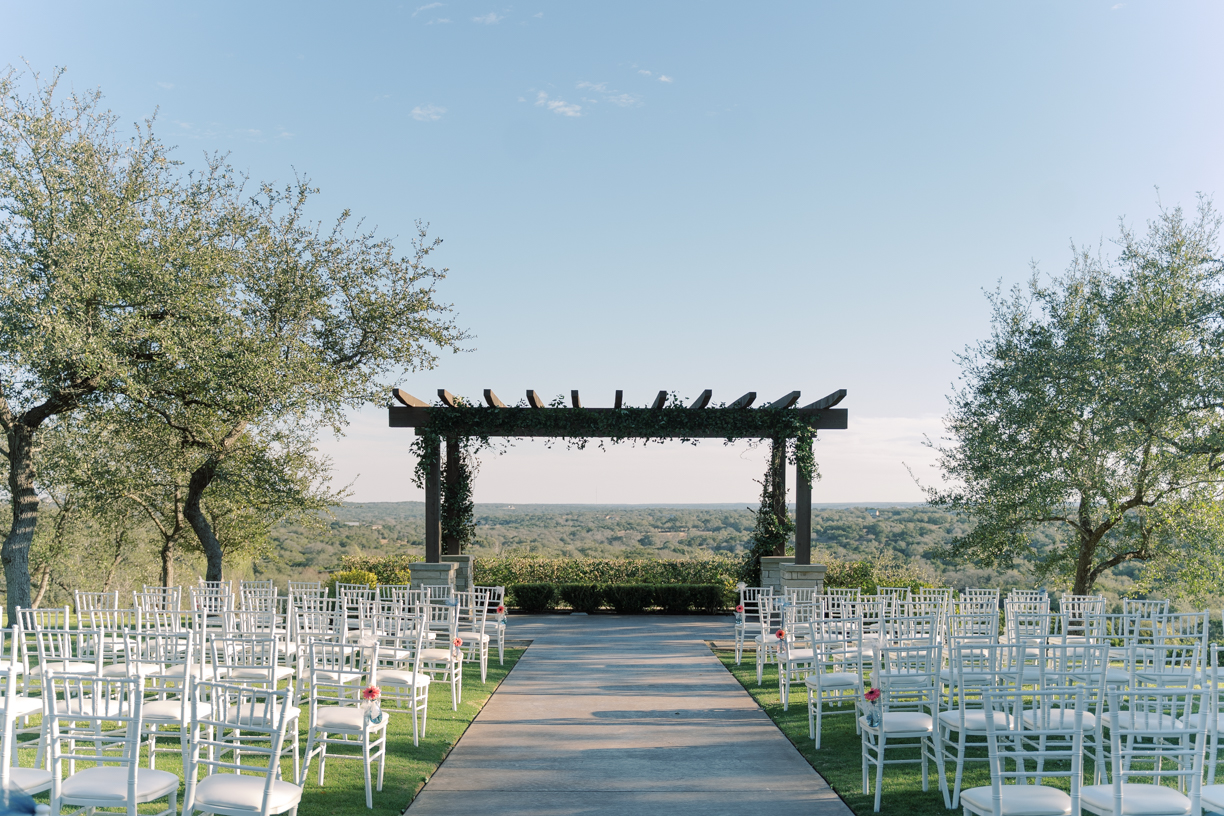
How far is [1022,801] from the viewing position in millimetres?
3543

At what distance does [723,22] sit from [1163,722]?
34.5 feet

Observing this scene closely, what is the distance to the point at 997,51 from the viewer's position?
12.6 metres

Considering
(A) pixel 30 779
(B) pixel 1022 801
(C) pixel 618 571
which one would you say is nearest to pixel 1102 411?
(C) pixel 618 571

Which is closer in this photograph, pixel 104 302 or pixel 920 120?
pixel 104 302

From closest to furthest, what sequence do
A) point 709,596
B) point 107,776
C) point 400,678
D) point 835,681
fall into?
point 107,776 → point 400,678 → point 835,681 → point 709,596

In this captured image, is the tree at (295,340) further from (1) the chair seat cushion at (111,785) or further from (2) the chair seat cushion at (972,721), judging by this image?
(2) the chair seat cushion at (972,721)

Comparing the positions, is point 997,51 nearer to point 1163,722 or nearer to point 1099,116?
point 1099,116

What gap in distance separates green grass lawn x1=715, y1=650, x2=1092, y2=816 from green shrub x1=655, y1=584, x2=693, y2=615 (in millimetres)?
7323

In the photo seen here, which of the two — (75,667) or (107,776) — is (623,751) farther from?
(75,667)

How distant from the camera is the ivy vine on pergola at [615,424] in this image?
506 inches

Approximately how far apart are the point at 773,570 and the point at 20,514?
10.9m

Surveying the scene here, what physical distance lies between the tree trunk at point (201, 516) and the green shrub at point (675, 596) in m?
7.56

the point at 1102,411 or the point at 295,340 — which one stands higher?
the point at 295,340

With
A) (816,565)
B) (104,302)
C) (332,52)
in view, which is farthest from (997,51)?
(104,302)
